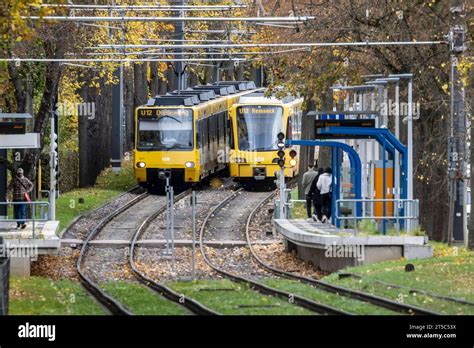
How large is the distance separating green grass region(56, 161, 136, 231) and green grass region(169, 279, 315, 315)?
1313cm

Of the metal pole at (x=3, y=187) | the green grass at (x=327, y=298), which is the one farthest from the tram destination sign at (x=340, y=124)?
the metal pole at (x=3, y=187)

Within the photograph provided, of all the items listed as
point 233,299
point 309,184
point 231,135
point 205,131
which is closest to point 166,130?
point 205,131

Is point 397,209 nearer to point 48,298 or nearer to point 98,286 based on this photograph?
point 98,286

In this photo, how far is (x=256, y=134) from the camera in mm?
51500

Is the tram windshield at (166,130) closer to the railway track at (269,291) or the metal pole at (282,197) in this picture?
the railway track at (269,291)

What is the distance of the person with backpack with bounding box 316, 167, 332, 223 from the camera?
115ft

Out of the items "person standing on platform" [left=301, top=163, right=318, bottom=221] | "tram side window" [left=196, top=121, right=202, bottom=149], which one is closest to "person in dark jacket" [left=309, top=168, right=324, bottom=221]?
"person standing on platform" [left=301, top=163, right=318, bottom=221]

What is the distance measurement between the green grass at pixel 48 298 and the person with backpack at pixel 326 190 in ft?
28.1

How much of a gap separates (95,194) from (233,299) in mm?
27431

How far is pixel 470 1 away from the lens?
3516cm

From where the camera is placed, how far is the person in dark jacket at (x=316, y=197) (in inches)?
1398
